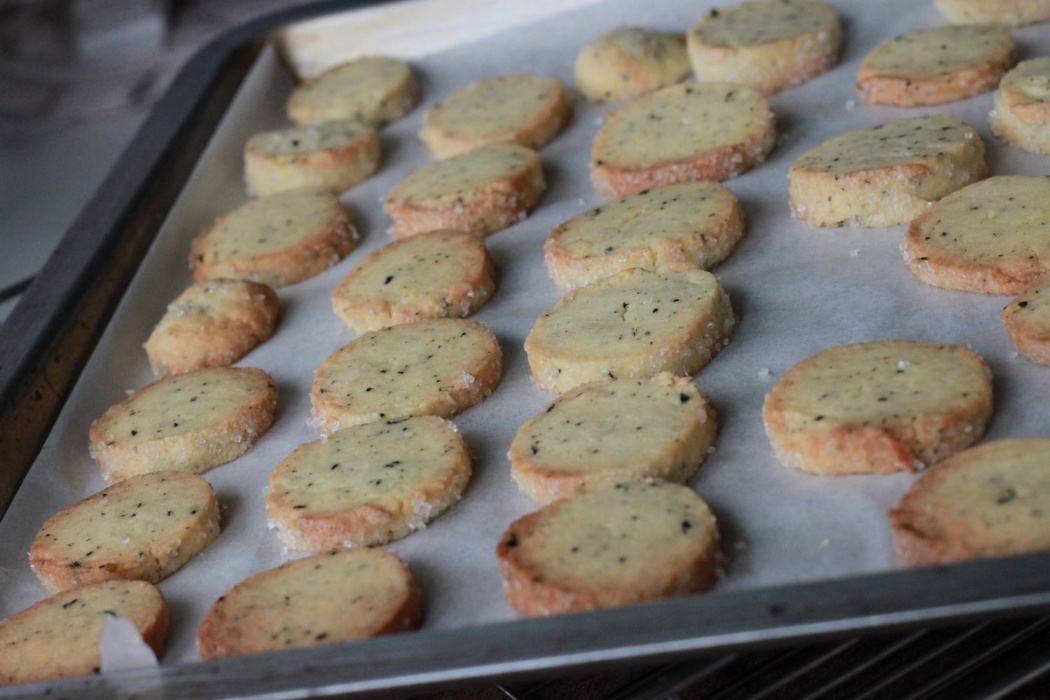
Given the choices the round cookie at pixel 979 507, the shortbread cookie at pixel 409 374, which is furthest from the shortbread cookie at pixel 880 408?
the shortbread cookie at pixel 409 374

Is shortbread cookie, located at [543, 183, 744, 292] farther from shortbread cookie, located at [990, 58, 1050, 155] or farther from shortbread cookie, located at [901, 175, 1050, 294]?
shortbread cookie, located at [990, 58, 1050, 155]

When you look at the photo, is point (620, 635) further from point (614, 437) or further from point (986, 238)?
point (986, 238)

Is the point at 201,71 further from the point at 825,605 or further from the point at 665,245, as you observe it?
the point at 825,605

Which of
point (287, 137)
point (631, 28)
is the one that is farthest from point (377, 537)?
point (631, 28)

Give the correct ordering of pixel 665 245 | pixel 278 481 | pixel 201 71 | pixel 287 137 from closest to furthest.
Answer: pixel 278 481 → pixel 665 245 → pixel 287 137 → pixel 201 71

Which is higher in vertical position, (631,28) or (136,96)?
(631,28)
